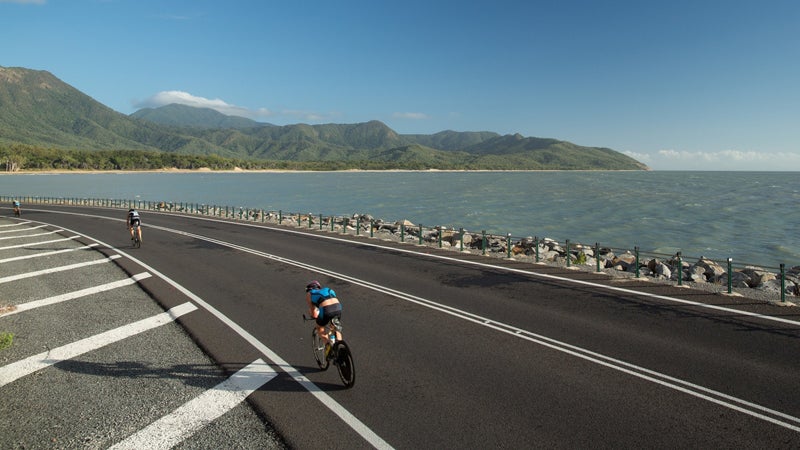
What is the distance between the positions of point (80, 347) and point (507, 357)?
8.41 meters

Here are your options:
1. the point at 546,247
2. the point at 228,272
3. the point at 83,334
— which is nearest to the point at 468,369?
the point at 83,334

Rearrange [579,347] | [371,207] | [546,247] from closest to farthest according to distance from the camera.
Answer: [579,347] → [546,247] → [371,207]

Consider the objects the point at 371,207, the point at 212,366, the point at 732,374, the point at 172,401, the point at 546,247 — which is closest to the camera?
the point at 172,401

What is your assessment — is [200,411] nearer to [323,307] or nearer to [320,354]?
[320,354]

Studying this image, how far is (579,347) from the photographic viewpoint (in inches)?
346

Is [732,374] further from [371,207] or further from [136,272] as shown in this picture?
[371,207]

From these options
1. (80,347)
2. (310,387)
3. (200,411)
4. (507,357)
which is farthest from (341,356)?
(80,347)

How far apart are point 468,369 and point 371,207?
198ft

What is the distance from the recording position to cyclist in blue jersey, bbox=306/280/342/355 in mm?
7051

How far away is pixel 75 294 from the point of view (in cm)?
1300

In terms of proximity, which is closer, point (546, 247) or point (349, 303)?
point (349, 303)

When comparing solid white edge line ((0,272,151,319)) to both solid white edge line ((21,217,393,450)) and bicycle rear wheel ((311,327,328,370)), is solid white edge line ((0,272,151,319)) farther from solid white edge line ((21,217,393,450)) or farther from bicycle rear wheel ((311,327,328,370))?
bicycle rear wheel ((311,327,328,370))

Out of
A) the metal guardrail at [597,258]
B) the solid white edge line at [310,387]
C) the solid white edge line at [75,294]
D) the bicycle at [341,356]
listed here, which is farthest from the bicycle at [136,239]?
the bicycle at [341,356]

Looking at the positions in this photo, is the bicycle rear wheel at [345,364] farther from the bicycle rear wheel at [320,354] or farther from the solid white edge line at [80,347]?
the solid white edge line at [80,347]
